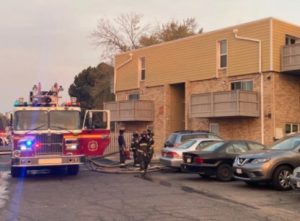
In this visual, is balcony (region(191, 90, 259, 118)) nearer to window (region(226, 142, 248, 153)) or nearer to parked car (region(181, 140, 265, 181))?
window (region(226, 142, 248, 153))

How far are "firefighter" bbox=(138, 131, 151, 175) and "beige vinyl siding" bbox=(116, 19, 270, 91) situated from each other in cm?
1180

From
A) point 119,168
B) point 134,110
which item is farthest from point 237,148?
point 134,110

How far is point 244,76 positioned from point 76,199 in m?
19.7

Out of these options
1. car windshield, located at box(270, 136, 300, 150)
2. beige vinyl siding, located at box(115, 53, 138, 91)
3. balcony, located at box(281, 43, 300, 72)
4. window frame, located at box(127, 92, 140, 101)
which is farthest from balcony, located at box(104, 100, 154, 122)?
car windshield, located at box(270, 136, 300, 150)

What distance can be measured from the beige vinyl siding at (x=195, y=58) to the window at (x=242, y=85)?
591mm

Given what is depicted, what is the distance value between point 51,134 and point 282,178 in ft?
24.2

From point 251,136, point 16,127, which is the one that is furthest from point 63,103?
point 251,136

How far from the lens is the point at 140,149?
730 inches

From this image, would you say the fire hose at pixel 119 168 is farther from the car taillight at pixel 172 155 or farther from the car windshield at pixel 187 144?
the car windshield at pixel 187 144

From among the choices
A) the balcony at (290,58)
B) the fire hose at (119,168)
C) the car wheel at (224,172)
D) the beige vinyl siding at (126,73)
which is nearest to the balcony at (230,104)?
the balcony at (290,58)

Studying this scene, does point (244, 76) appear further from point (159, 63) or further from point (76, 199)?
point (76, 199)

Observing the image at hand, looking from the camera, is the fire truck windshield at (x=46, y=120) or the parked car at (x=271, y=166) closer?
the parked car at (x=271, y=166)

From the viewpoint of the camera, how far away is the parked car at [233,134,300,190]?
1312 cm

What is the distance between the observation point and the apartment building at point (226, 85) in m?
27.8
